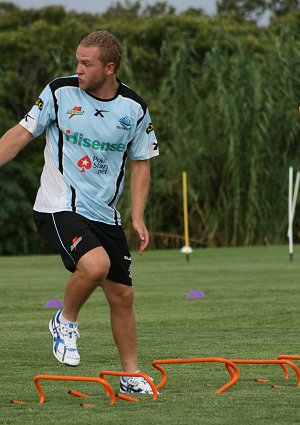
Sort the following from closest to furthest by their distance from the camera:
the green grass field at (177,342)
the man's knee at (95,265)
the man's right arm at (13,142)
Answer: the green grass field at (177,342), the man's knee at (95,265), the man's right arm at (13,142)

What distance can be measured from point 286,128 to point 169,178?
9.69 feet

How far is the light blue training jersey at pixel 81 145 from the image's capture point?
21.0 feet

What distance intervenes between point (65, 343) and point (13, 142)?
3.57 ft

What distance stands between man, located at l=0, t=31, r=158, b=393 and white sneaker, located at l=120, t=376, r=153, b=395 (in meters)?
0.01

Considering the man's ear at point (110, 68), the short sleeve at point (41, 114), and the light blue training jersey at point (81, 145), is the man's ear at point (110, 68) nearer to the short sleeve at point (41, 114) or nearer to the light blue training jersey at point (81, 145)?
the light blue training jersey at point (81, 145)

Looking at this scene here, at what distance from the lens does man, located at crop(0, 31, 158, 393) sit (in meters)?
6.38

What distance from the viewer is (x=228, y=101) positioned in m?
A: 28.2

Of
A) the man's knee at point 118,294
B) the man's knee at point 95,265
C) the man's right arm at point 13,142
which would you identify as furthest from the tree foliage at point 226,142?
the man's knee at point 95,265

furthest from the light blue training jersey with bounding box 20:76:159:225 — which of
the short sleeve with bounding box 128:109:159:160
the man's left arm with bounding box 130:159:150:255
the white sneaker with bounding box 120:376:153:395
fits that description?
the white sneaker with bounding box 120:376:153:395

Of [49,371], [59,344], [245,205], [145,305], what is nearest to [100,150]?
[59,344]

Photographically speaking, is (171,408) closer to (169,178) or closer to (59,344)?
(59,344)

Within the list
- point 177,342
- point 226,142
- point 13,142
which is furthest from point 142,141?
point 226,142

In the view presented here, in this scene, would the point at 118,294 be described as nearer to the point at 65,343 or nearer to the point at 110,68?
the point at 65,343

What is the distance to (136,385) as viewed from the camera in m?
6.62
